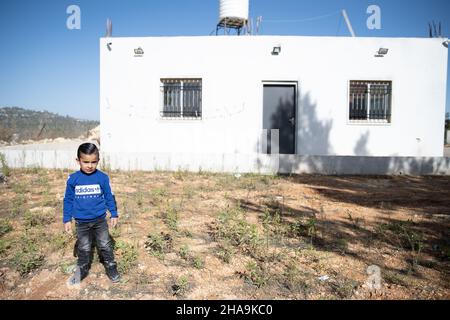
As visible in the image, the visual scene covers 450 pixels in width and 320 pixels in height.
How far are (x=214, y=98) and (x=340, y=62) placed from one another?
4138 mm

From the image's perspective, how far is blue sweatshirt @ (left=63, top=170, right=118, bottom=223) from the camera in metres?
2.80

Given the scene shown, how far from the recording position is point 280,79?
956cm

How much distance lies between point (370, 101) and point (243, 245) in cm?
807

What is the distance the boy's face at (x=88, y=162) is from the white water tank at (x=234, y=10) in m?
9.76

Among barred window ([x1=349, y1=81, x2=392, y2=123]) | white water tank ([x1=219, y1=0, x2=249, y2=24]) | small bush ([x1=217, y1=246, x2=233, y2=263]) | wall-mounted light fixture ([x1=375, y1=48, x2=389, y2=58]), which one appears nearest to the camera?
small bush ([x1=217, y1=246, x2=233, y2=263])

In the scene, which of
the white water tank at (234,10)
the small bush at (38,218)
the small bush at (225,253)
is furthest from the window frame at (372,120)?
the small bush at (38,218)

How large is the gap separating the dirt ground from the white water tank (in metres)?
7.42

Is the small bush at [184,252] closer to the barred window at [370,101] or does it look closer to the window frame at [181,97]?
the window frame at [181,97]

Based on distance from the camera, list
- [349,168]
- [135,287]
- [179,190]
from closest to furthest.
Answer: [135,287], [179,190], [349,168]

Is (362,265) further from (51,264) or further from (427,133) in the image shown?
(427,133)

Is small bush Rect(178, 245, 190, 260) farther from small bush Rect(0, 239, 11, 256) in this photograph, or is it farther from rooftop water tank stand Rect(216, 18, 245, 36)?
rooftop water tank stand Rect(216, 18, 245, 36)
